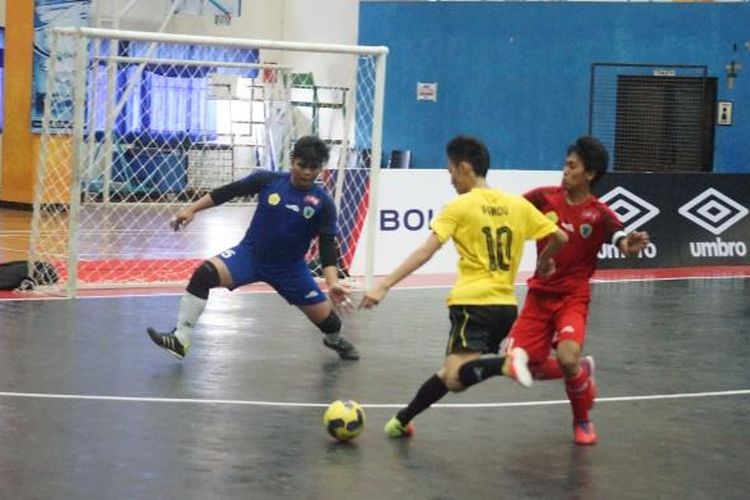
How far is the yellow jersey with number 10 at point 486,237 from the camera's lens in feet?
26.4

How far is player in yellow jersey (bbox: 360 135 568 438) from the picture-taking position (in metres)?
8.05

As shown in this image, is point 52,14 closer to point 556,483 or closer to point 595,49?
point 595,49

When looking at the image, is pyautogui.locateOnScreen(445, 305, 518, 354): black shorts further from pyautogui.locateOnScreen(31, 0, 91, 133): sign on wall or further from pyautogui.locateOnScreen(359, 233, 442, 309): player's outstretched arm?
pyautogui.locateOnScreen(31, 0, 91, 133): sign on wall

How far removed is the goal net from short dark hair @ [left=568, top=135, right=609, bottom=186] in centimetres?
699

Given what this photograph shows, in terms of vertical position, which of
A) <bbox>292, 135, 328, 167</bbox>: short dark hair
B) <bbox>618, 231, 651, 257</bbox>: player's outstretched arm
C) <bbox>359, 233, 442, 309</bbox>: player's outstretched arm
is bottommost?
<bbox>359, 233, 442, 309</bbox>: player's outstretched arm

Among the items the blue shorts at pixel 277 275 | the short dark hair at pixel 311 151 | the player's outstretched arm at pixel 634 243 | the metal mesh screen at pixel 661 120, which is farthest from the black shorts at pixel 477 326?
the metal mesh screen at pixel 661 120

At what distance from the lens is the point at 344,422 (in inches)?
325

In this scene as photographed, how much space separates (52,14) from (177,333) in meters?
17.0

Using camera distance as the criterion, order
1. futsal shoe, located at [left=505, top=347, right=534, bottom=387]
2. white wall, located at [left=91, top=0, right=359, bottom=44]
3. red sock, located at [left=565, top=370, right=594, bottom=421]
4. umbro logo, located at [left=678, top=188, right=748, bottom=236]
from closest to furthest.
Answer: futsal shoe, located at [left=505, top=347, right=534, bottom=387], red sock, located at [left=565, top=370, right=594, bottom=421], umbro logo, located at [left=678, top=188, right=748, bottom=236], white wall, located at [left=91, top=0, right=359, bottom=44]

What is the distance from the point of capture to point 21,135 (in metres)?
26.5

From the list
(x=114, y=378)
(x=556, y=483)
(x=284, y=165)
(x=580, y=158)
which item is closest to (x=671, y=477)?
(x=556, y=483)

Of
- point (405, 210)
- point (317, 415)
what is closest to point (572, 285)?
point (317, 415)

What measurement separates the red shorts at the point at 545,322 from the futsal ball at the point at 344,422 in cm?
102

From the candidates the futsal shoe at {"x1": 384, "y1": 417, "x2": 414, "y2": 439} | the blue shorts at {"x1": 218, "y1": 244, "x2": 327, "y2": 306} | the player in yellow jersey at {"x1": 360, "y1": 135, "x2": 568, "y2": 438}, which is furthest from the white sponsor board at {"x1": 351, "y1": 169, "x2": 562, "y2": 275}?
the player in yellow jersey at {"x1": 360, "y1": 135, "x2": 568, "y2": 438}
